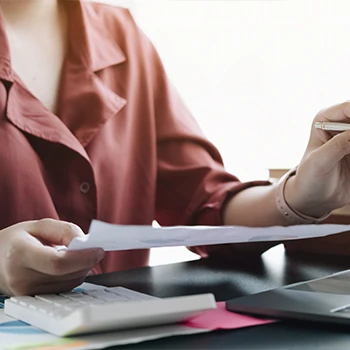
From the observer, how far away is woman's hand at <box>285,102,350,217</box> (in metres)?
0.83

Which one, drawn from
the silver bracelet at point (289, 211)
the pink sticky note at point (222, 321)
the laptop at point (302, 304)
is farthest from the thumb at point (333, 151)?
the pink sticky note at point (222, 321)

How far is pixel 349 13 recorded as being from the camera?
1.46 meters

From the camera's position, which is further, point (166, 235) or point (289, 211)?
point (289, 211)

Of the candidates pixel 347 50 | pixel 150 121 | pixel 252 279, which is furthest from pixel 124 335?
pixel 347 50

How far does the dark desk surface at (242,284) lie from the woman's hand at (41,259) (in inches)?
5.1

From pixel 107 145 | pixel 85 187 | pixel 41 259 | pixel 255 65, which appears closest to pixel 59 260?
pixel 41 259

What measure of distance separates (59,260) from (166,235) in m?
0.13

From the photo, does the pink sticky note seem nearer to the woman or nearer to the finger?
the finger

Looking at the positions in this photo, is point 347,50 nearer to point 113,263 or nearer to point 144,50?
point 144,50

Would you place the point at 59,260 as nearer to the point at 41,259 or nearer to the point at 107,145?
the point at 41,259

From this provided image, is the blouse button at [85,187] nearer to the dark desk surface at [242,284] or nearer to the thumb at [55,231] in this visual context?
the dark desk surface at [242,284]

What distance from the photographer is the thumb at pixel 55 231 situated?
0.62 metres

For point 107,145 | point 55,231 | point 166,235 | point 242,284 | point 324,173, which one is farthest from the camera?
point 107,145

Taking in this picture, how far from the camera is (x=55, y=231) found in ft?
2.06
